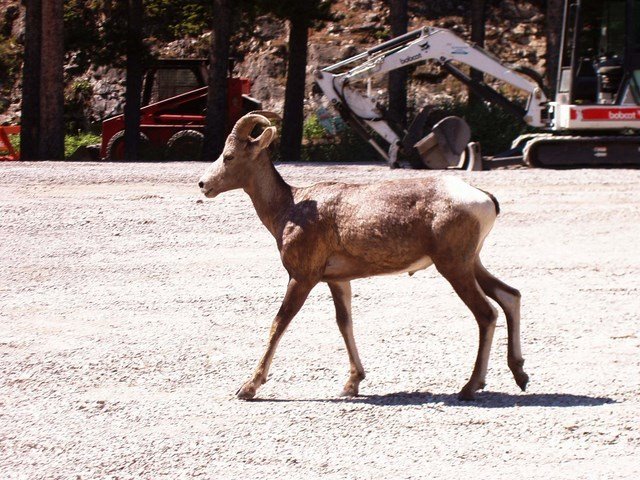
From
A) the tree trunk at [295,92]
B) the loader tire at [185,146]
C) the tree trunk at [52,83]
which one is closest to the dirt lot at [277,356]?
the tree trunk at [52,83]

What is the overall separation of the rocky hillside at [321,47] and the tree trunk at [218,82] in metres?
11.6

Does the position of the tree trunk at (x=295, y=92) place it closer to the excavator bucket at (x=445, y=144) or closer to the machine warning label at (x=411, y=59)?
the machine warning label at (x=411, y=59)

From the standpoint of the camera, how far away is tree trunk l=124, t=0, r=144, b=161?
3062cm

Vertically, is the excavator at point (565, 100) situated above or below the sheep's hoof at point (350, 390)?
above

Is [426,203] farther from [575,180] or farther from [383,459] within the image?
[575,180]

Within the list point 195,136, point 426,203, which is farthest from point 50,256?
point 195,136

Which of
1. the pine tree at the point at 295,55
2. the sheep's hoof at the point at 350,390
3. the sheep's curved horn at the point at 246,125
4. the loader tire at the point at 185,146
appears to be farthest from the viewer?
the loader tire at the point at 185,146

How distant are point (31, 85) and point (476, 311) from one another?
78.0 feet

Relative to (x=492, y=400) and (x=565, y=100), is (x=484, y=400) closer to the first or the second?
(x=492, y=400)

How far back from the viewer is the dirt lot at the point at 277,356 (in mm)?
6727

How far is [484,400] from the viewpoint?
7.93 meters

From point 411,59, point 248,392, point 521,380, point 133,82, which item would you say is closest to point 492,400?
point 521,380

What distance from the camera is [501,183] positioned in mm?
20562

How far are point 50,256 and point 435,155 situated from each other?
1025cm
